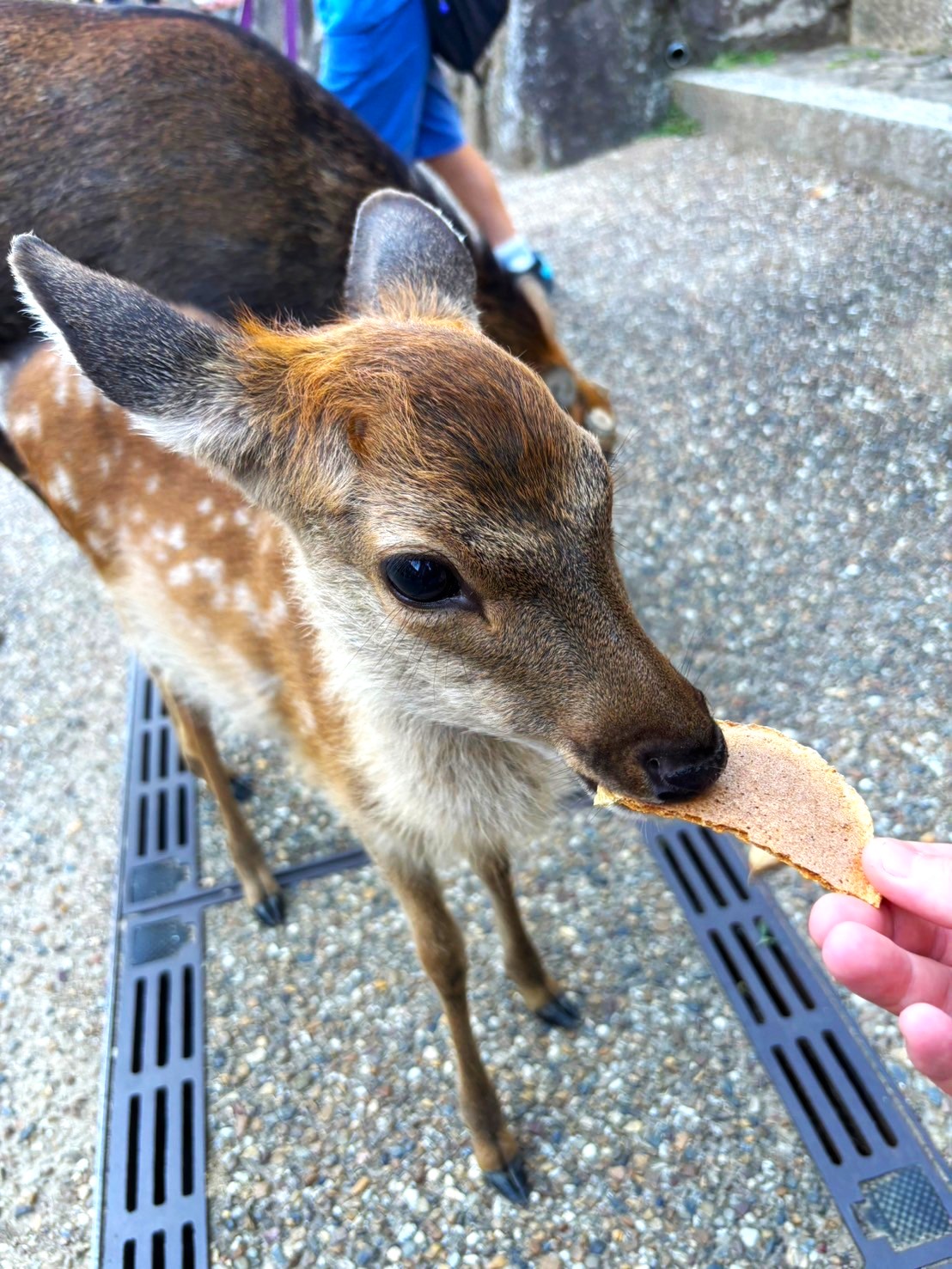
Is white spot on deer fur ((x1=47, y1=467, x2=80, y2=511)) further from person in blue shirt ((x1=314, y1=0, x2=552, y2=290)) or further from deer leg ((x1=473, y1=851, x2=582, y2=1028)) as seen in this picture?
person in blue shirt ((x1=314, y1=0, x2=552, y2=290))

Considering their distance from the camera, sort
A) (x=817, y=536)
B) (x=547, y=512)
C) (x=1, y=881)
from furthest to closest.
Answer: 1. (x=817, y=536)
2. (x=1, y=881)
3. (x=547, y=512)

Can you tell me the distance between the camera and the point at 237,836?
292cm

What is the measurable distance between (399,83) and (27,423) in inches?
95.9

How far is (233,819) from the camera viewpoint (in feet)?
9.61

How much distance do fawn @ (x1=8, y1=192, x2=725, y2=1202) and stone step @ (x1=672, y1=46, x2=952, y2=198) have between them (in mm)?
3271

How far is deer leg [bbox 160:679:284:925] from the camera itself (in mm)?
2889

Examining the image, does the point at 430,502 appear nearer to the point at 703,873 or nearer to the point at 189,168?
the point at 703,873

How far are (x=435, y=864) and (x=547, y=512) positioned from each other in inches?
38.9

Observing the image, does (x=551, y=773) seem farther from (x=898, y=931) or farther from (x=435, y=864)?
(x=898, y=931)

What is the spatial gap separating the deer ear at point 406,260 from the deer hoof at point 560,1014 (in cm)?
167

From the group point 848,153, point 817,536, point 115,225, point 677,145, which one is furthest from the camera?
point 677,145

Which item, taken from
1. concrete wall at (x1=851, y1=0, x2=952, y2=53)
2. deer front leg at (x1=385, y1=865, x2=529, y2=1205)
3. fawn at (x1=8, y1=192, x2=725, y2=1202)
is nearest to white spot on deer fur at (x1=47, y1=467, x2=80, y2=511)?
fawn at (x1=8, y1=192, x2=725, y2=1202)

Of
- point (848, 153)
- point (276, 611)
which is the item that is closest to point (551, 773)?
point (276, 611)

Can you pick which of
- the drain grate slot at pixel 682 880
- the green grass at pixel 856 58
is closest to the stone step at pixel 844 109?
the green grass at pixel 856 58
